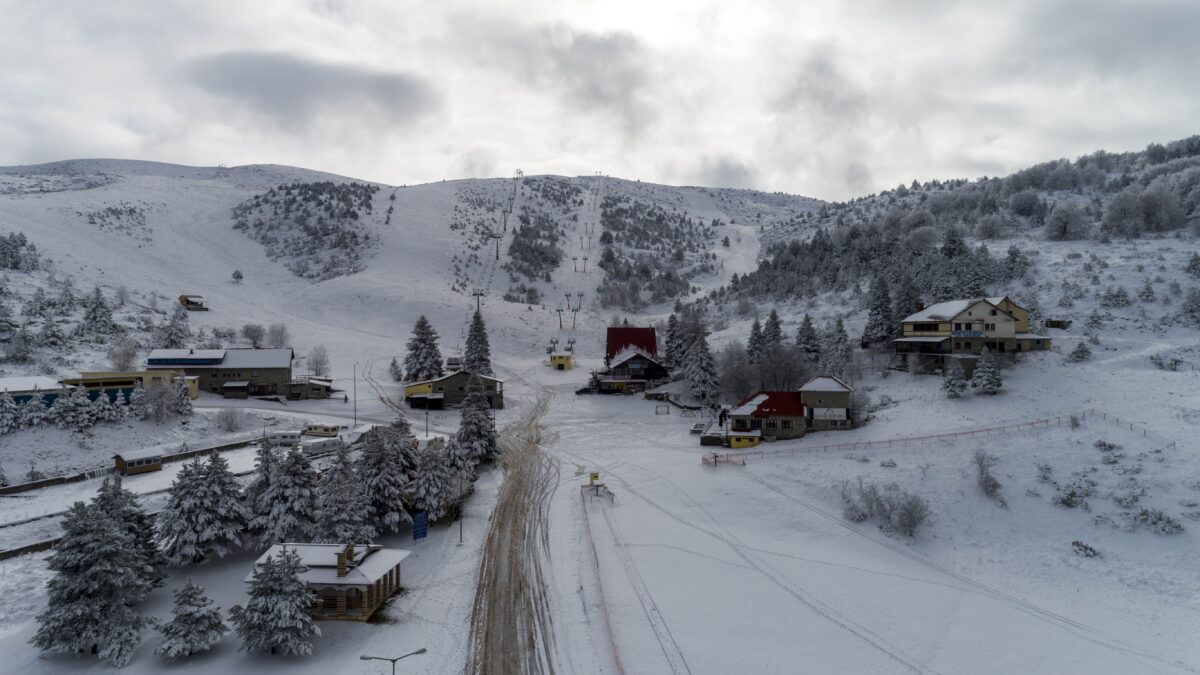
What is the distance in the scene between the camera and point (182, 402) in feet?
172

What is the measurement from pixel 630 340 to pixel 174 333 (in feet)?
180

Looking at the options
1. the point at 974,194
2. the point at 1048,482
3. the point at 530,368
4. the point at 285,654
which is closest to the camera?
the point at 285,654

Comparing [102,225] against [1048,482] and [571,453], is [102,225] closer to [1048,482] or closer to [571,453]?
[571,453]

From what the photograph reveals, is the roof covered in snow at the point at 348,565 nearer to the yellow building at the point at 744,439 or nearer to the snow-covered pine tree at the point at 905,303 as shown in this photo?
the yellow building at the point at 744,439

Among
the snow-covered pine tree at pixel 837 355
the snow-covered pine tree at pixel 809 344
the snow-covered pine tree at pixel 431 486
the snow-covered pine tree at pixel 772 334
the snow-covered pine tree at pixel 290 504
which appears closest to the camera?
the snow-covered pine tree at pixel 290 504

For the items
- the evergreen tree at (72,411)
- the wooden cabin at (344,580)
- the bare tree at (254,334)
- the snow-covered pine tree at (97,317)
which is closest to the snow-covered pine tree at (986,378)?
the wooden cabin at (344,580)

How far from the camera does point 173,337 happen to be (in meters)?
73.7

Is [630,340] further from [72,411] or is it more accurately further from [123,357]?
[72,411]

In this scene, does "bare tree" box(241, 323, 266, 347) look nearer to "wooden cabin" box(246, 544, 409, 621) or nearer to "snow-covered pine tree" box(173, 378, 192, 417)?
"snow-covered pine tree" box(173, 378, 192, 417)

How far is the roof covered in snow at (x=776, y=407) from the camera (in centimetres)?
5053

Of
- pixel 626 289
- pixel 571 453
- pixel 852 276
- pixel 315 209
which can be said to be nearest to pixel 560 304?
pixel 626 289

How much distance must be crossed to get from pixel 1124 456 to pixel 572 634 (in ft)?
110

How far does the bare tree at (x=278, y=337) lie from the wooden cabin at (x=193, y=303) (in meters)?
15.8

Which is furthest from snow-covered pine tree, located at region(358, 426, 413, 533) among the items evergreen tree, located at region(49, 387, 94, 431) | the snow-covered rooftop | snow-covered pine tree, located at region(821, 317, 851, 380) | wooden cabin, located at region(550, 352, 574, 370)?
wooden cabin, located at region(550, 352, 574, 370)
